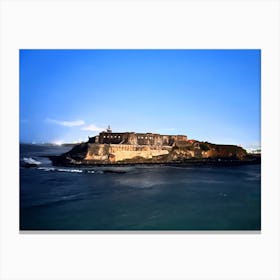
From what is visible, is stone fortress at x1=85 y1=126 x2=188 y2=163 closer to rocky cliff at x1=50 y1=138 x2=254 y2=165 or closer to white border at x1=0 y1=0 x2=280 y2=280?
rocky cliff at x1=50 y1=138 x2=254 y2=165

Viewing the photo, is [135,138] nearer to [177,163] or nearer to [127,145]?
[127,145]

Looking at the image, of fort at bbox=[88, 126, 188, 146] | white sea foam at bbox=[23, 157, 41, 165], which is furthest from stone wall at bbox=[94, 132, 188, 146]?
white sea foam at bbox=[23, 157, 41, 165]
